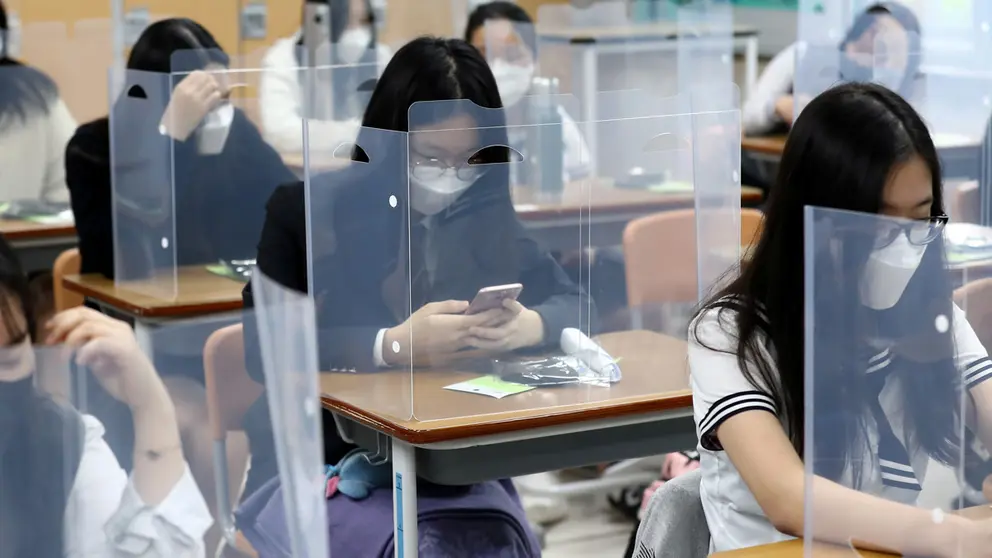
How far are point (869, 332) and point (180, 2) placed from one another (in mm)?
5266

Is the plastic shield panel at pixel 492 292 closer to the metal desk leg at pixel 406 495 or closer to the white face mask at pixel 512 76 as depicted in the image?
the metal desk leg at pixel 406 495

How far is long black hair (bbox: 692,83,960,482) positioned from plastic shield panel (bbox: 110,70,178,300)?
1.57m

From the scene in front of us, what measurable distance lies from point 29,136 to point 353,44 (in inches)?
71.0

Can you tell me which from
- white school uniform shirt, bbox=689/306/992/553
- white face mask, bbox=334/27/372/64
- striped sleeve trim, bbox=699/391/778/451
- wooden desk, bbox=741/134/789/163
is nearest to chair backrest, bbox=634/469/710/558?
white school uniform shirt, bbox=689/306/992/553

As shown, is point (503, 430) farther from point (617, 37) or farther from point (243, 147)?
point (617, 37)

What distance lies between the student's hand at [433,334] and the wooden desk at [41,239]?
1.75 m

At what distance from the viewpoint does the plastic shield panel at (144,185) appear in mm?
2848

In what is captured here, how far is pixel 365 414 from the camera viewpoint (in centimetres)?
198

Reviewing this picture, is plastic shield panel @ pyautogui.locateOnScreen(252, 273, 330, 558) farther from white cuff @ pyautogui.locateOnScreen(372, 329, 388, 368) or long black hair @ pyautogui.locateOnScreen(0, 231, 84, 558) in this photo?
white cuff @ pyautogui.locateOnScreen(372, 329, 388, 368)

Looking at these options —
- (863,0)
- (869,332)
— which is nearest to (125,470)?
(869,332)

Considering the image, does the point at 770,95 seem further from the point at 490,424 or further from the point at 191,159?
the point at 490,424

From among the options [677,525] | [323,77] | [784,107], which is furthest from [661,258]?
[784,107]

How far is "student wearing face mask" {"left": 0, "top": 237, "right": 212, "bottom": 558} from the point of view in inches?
49.6

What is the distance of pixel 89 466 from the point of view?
4.17 ft
